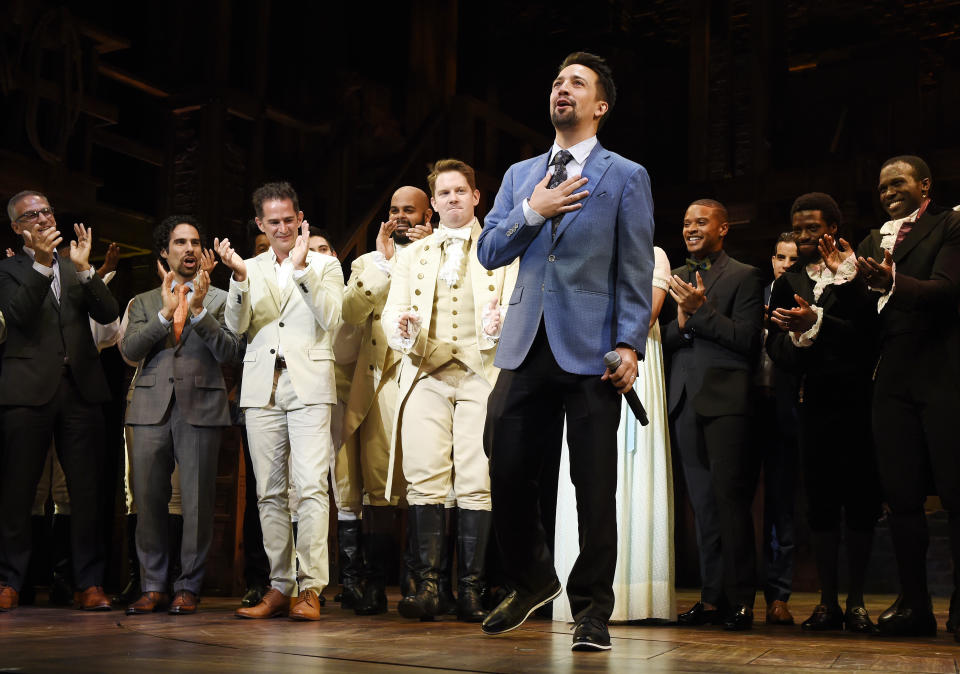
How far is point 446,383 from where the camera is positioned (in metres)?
4.54

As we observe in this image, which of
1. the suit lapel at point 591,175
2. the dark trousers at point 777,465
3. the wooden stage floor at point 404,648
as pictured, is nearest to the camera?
the wooden stage floor at point 404,648

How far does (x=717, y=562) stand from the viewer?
4477mm

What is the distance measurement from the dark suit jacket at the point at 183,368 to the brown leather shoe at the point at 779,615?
2501 millimetres

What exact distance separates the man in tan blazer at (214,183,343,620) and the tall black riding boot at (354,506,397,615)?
31cm

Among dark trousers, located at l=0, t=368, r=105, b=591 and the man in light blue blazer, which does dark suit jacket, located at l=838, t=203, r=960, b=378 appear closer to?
the man in light blue blazer

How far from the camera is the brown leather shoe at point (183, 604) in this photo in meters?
4.54

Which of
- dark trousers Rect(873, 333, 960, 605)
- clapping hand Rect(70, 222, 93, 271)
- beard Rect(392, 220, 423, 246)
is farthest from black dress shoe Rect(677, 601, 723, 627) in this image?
clapping hand Rect(70, 222, 93, 271)

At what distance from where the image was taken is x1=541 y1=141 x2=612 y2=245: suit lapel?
3.23 metres

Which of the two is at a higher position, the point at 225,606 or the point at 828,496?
the point at 828,496

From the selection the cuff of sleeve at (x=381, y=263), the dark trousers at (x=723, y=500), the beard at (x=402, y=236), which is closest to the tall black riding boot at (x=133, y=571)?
the cuff of sleeve at (x=381, y=263)

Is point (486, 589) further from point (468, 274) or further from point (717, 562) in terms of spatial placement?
point (468, 274)

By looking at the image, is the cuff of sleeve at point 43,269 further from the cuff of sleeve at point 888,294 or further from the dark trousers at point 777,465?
the cuff of sleeve at point 888,294

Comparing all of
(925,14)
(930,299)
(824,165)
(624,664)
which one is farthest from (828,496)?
(925,14)

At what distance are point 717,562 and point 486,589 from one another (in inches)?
40.4
